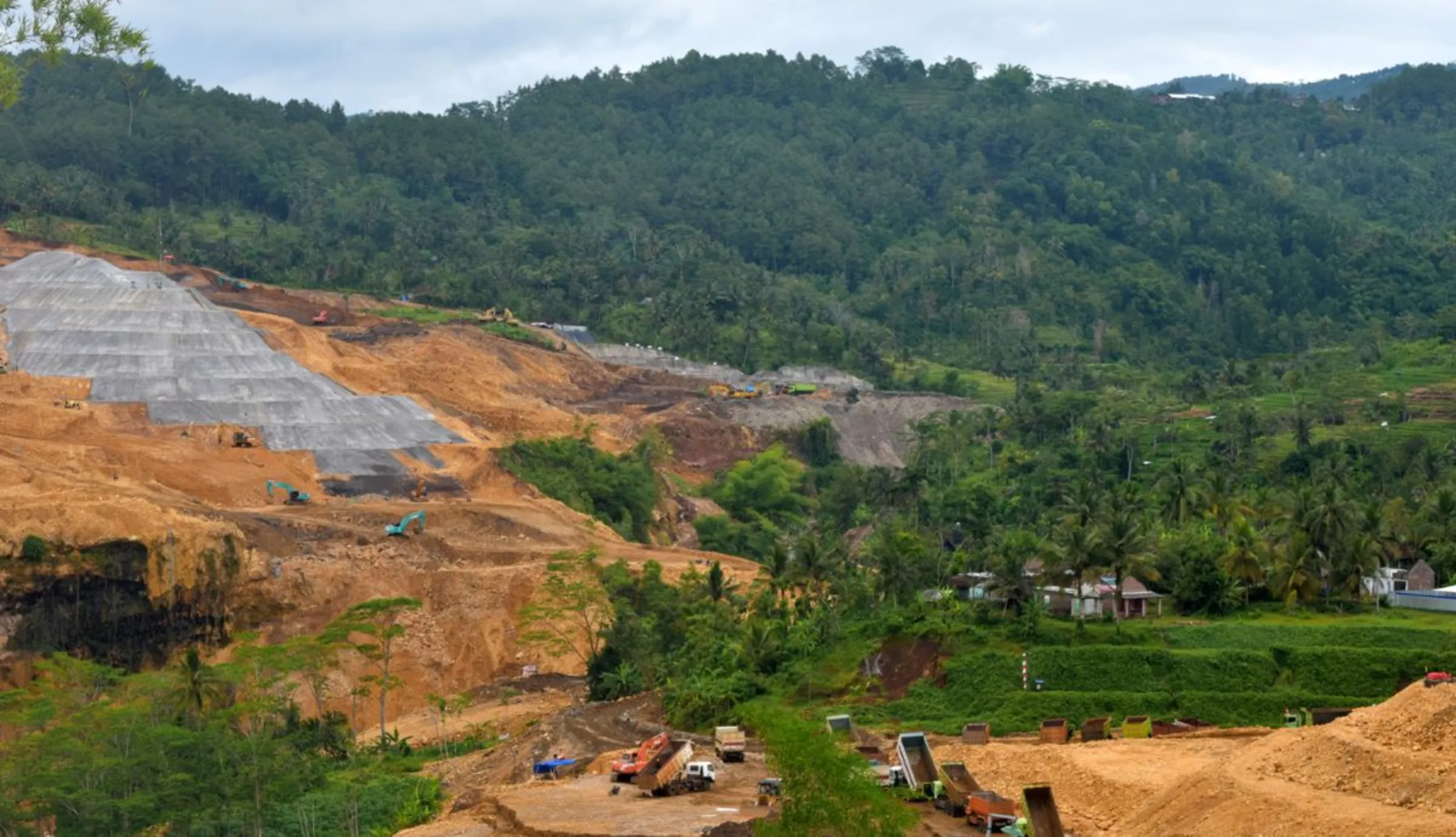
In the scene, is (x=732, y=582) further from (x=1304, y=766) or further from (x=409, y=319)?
(x=409, y=319)

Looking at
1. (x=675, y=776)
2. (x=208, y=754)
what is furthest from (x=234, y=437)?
(x=675, y=776)

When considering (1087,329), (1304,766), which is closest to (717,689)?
(1304,766)

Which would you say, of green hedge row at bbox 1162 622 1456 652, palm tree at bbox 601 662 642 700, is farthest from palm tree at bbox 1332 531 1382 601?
palm tree at bbox 601 662 642 700

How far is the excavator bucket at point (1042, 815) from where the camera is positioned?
38.0m

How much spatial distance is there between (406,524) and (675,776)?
36.4m

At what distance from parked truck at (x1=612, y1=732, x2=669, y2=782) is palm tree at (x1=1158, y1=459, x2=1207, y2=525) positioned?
27.2 m

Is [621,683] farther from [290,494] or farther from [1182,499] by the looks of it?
[290,494]

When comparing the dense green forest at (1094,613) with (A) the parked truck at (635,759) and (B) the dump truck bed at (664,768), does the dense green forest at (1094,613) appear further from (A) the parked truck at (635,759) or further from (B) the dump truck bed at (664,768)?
(B) the dump truck bed at (664,768)

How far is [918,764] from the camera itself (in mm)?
43438

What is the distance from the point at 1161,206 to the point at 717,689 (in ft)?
400

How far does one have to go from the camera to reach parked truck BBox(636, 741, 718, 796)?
146 feet

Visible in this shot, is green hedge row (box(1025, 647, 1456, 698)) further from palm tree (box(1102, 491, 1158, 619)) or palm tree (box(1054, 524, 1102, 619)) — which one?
palm tree (box(1102, 491, 1158, 619))

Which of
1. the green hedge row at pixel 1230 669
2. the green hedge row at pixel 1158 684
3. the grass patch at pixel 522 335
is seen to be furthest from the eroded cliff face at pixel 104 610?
the grass patch at pixel 522 335

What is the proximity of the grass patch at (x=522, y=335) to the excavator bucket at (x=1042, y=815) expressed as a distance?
8329cm
